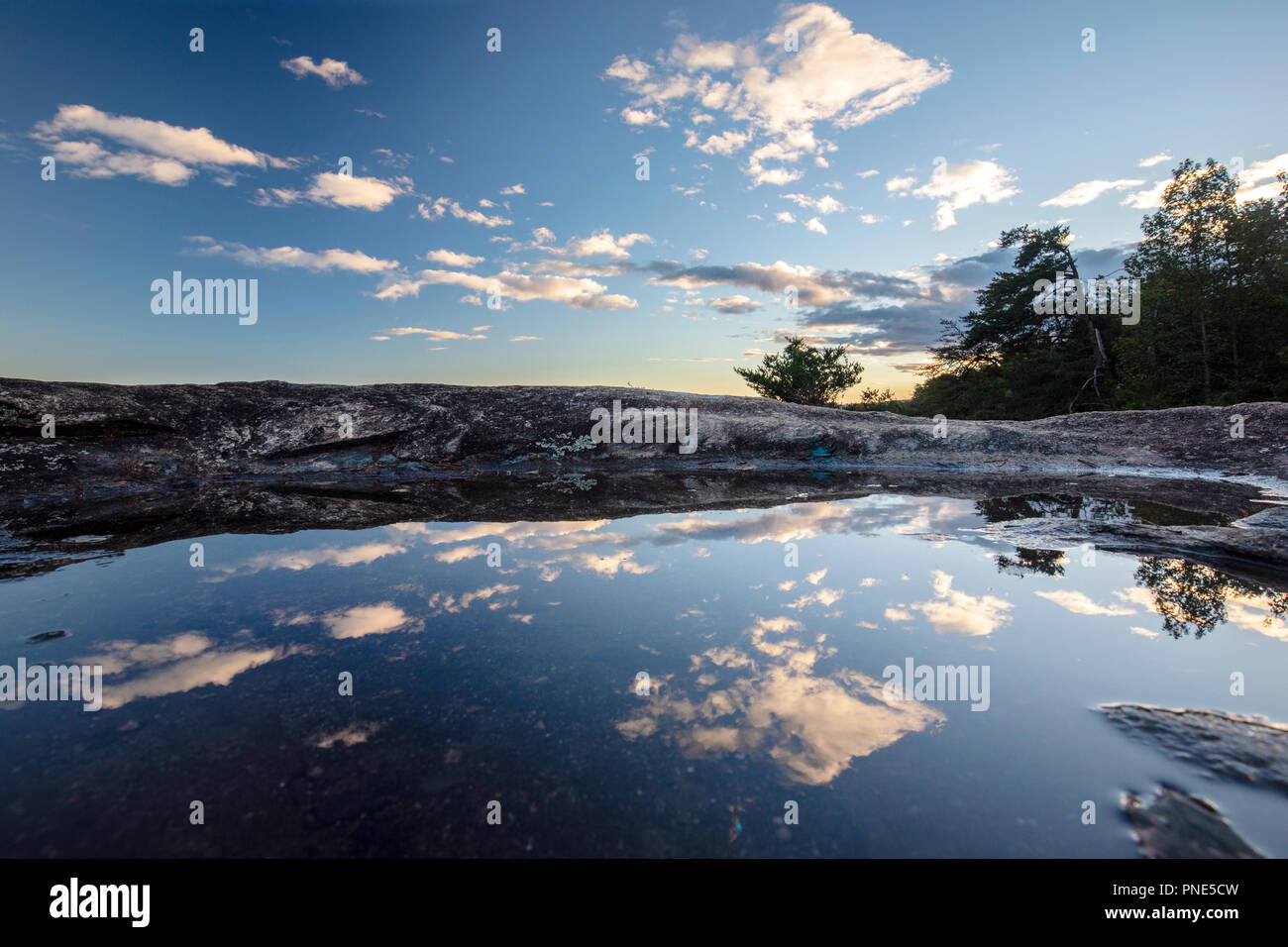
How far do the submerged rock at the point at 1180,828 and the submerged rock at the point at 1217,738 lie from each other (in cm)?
26

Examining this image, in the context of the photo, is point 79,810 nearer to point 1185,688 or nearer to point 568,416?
point 1185,688

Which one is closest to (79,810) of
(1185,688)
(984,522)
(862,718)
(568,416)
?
(862,718)

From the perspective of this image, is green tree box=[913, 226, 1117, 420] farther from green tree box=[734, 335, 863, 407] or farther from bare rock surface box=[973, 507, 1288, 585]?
bare rock surface box=[973, 507, 1288, 585]

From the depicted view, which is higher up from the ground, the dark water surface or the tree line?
the tree line

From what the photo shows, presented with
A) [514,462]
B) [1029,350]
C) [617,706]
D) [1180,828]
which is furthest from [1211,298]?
[617,706]

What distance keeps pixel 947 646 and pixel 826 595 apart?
0.82 m

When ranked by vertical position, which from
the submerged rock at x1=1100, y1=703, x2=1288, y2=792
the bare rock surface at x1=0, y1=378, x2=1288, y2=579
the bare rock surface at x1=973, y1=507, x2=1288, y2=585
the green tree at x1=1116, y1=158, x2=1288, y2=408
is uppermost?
the green tree at x1=1116, y1=158, x2=1288, y2=408

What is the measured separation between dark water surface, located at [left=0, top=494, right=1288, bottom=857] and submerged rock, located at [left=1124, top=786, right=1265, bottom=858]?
0.14 ft

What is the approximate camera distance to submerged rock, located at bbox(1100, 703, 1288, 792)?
5.53ft

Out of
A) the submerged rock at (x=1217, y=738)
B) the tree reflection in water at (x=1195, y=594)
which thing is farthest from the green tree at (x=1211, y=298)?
the submerged rock at (x=1217, y=738)

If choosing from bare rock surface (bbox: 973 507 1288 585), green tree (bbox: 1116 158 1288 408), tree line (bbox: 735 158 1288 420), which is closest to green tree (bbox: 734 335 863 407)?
tree line (bbox: 735 158 1288 420)

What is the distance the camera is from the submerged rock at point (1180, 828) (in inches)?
54.3

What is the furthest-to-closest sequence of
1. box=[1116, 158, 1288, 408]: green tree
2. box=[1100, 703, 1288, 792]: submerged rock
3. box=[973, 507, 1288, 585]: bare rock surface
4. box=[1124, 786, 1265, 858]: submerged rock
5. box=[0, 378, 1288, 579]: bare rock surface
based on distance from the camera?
box=[1116, 158, 1288, 408]: green tree, box=[0, 378, 1288, 579]: bare rock surface, box=[973, 507, 1288, 585]: bare rock surface, box=[1100, 703, 1288, 792]: submerged rock, box=[1124, 786, 1265, 858]: submerged rock

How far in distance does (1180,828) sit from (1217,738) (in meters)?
0.69
